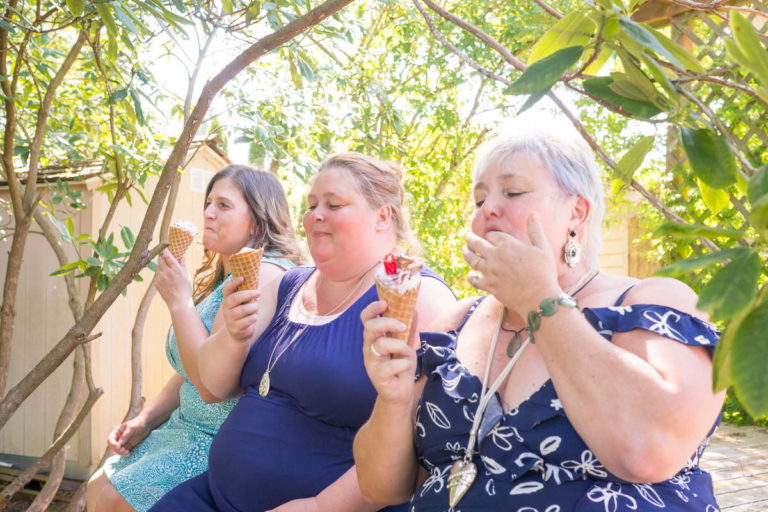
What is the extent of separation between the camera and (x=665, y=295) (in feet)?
4.82

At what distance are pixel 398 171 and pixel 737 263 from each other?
80.1 inches

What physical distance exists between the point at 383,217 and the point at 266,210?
0.77m

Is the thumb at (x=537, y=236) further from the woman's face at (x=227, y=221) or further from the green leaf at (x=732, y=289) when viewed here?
the woman's face at (x=227, y=221)

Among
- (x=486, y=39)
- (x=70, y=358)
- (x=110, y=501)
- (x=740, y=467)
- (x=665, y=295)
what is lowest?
(x=740, y=467)

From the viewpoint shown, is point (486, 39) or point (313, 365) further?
point (313, 365)

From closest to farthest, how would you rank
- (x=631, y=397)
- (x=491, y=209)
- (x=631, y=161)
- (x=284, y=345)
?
(x=631, y=161)
(x=631, y=397)
(x=491, y=209)
(x=284, y=345)

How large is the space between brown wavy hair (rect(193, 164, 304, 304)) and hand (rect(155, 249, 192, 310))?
15.8 inches

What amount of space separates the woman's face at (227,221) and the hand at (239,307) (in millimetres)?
818

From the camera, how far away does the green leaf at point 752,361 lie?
20.7 inches

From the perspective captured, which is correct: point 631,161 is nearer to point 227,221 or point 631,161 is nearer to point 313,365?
point 313,365

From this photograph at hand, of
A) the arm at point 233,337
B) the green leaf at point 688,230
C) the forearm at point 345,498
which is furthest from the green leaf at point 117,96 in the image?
the green leaf at point 688,230

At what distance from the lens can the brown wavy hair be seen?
3.01m

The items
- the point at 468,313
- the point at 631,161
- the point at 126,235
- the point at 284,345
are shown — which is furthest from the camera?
the point at 126,235

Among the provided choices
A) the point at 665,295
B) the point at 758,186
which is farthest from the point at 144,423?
the point at 758,186
